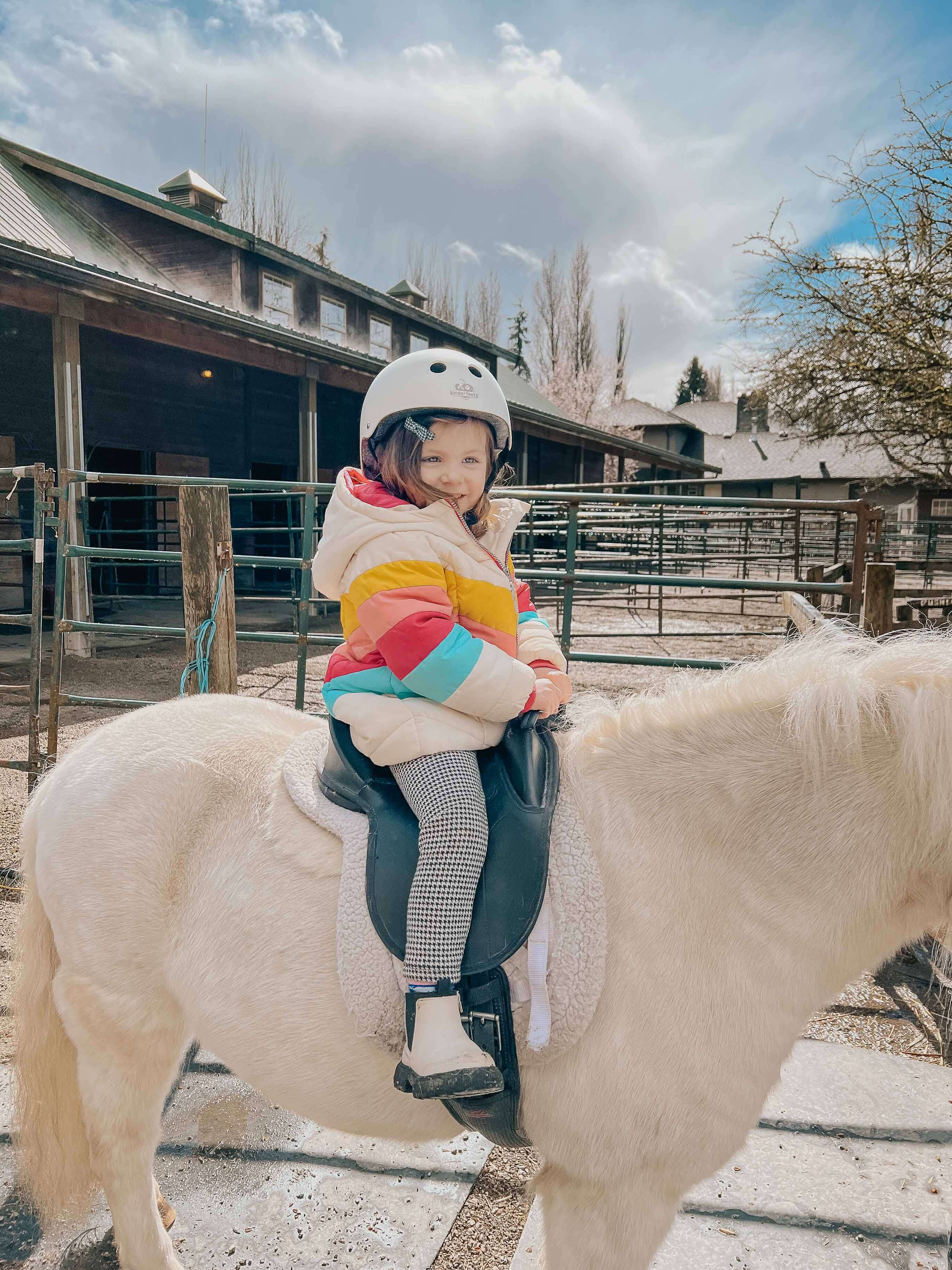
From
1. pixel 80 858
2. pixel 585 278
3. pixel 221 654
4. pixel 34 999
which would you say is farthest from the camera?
pixel 585 278

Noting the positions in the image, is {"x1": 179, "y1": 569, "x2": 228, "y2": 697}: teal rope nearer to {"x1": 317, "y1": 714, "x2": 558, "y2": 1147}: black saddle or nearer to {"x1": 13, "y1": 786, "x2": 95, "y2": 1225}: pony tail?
{"x1": 13, "y1": 786, "x2": 95, "y2": 1225}: pony tail

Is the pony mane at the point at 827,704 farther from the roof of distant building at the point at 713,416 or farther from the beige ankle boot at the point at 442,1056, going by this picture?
the roof of distant building at the point at 713,416

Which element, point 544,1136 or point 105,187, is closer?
point 544,1136

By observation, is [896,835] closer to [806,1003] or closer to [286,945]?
[806,1003]

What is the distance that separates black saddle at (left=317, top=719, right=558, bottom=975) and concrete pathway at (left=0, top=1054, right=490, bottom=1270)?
0.96 metres

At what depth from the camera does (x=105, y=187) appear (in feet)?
42.6

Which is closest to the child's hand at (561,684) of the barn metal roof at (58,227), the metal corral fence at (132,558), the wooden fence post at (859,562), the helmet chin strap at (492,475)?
the helmet chin strap at (492,475)

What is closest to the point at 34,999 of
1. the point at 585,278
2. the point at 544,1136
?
the point at 544,1136

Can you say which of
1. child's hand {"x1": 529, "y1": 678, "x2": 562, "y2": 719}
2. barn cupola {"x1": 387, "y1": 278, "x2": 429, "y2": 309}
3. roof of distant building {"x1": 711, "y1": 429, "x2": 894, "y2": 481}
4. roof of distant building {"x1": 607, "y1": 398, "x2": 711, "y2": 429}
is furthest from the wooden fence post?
roof of distant building {"x1": 607, "y1": 398, "x2": 711, "y2": 429}

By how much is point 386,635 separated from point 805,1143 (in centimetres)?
176

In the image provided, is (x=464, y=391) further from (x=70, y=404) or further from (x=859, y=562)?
(x=70, y=404)

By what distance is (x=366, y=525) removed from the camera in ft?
4.66

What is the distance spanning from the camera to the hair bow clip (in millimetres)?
1518

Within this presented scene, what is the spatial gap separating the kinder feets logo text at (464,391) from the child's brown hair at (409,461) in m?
0.06
